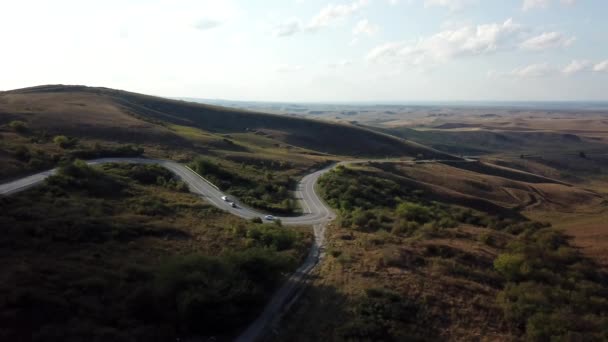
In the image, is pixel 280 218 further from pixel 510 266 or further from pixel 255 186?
pixel 510 266

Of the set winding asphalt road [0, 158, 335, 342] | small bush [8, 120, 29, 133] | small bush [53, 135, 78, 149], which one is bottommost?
winding asphalt road [0, 158, 335, 342]

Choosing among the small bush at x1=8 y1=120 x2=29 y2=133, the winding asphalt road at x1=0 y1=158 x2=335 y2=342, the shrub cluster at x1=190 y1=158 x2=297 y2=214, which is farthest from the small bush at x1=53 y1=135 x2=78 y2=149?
the shrub cluster at x1=190 y1=158 x2=297 y2=214

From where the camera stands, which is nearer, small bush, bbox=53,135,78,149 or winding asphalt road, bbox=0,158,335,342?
winding asphalt road, bbox=0,158,335,342

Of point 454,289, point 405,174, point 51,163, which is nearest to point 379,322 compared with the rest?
point 454,289

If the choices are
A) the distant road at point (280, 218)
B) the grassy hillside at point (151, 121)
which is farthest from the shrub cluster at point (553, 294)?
the grassy hillside at point (151, 121)

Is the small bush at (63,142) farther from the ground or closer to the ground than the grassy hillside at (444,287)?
farther from the ground

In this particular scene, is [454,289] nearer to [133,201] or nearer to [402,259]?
[402,259]

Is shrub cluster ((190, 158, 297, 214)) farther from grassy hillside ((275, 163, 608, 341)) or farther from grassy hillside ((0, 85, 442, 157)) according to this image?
grassy hillside ((0, 85, 442, 157))

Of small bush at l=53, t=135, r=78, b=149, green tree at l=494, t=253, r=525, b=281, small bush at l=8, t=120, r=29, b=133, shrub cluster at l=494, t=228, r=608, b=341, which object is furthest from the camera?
small bush at l=8, t=120, r=29, b=133

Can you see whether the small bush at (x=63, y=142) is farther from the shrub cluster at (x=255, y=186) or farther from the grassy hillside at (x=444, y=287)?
the grassy hillside at (x=444, y=287)
